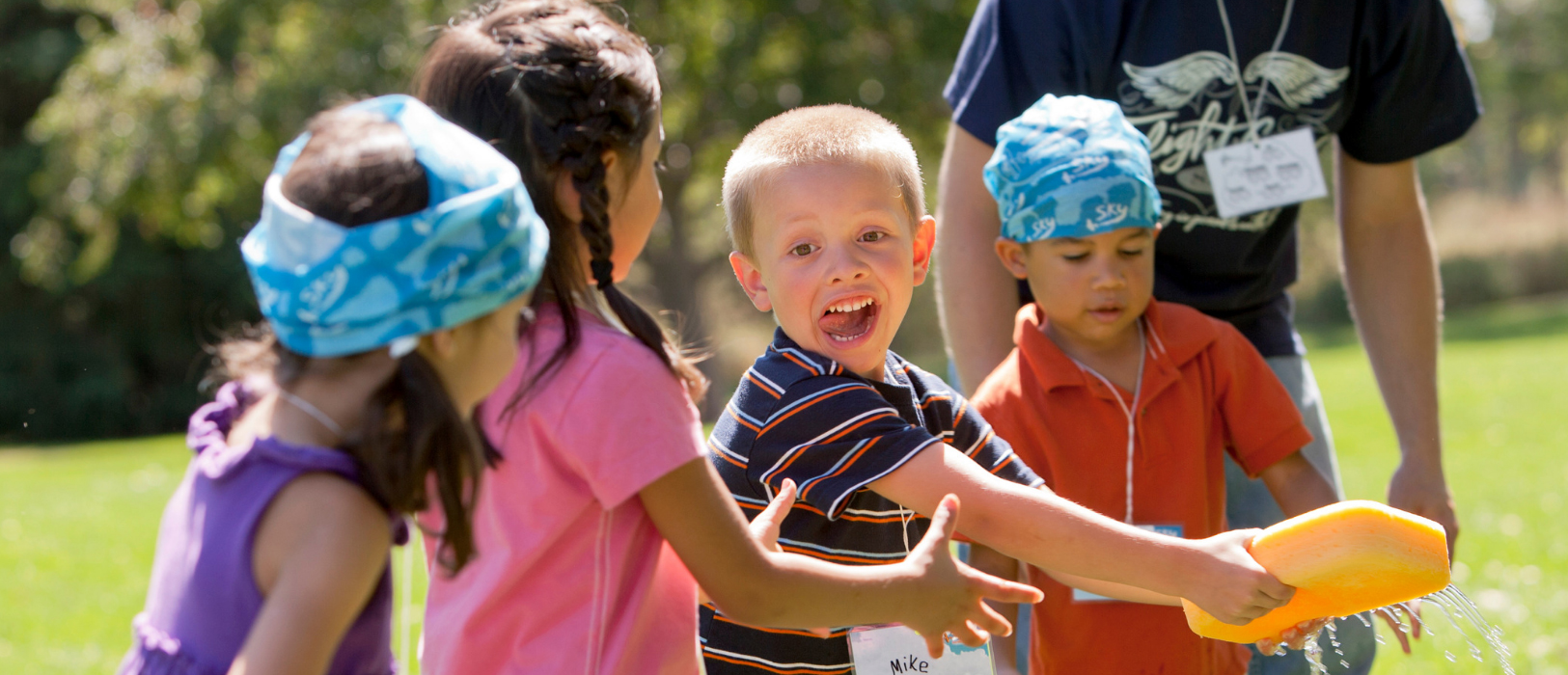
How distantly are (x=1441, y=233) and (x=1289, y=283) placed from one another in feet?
101

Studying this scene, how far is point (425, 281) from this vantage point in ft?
4.83

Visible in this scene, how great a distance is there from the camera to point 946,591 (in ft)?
6.19

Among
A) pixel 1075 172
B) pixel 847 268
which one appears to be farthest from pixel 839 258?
pixel 1075 172

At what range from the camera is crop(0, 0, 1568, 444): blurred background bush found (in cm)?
1616

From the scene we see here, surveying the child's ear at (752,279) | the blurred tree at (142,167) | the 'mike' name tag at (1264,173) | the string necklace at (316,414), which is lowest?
the blurred tree at (142,167)

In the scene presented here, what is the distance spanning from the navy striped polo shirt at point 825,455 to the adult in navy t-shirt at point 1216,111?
60 cm

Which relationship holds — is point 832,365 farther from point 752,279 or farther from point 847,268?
point 752,279

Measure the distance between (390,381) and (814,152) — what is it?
1.03 metres

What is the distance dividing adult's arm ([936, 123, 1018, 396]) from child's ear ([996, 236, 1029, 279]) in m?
0.06

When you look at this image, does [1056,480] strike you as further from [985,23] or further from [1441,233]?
[1441,233]

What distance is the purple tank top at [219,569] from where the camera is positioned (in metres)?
1.50

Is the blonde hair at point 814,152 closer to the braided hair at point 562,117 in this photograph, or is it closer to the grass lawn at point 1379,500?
the braided hair at point 562,117

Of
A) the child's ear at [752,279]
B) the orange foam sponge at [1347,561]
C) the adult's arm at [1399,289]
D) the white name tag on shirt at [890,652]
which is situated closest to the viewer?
the orange foam sponge at [1347,561]

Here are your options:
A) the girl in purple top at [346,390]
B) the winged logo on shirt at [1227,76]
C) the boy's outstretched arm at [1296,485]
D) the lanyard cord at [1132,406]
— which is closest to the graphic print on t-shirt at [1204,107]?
the winged logo on shirt at [1227,76]
